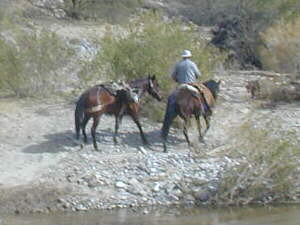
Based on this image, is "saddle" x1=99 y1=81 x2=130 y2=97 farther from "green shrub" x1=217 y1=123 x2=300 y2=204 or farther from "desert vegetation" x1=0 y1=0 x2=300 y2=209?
"green shrub" x1=217 y1=123 x2=300 y2=204

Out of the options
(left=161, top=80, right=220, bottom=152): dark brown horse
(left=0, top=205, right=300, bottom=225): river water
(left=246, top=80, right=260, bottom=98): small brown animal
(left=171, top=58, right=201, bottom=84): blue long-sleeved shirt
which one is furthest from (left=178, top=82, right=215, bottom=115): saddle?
(left=246, top=80, right=260, bottom=98): small brown animal

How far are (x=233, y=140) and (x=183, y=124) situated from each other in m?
2.81

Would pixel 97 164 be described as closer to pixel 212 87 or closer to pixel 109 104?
pixel 109 104

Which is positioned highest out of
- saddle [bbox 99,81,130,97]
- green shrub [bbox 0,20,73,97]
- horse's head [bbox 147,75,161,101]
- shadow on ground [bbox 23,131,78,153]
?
saddle [bbox 99,81,130,97]

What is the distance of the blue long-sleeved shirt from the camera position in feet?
73.2

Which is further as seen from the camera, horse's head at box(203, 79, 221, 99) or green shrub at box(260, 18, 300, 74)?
green shrub at box(260, 18, 300, 74)

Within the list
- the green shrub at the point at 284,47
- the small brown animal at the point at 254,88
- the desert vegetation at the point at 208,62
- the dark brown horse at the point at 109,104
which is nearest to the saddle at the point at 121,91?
the dark brown horse at the point at 109,104

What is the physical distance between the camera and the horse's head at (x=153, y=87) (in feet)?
74.8

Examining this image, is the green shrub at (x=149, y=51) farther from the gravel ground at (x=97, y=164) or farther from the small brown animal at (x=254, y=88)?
the small brown animal at (x=254, y=88)

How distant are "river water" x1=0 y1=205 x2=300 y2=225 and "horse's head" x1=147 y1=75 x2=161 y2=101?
533 centimetres

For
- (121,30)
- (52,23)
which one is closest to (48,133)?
(121,30)

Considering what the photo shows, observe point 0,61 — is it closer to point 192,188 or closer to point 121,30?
point 121,30

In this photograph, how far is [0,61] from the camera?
84.0 feet

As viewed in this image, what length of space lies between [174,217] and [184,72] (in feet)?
19.0
